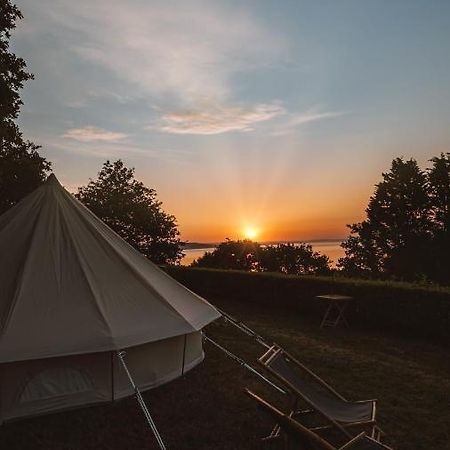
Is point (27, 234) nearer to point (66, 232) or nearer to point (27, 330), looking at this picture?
point (66, 232)

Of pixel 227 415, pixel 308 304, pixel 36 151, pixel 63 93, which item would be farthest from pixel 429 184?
pixel 227 415

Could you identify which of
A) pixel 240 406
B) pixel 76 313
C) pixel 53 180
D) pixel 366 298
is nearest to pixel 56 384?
pixel 76 313

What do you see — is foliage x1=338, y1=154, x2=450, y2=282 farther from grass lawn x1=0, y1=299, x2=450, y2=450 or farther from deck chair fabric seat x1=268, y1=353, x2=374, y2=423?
deck chair fabric seat x1=268, y1=353, x2=374, y2=423

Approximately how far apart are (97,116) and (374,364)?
10.1 meters

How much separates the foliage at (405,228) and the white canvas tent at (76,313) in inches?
1295

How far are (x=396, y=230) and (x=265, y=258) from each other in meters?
13.7

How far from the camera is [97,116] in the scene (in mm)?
13023

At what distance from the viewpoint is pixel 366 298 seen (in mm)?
13422

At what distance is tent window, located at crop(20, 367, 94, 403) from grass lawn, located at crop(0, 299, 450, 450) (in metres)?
0.32

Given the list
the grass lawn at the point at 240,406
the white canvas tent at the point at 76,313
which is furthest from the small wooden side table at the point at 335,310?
the white canvas tent at the point at 76,313

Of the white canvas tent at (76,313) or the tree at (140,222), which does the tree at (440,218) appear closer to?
the tree at (140,222)

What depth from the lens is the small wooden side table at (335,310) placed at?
13.2 meters

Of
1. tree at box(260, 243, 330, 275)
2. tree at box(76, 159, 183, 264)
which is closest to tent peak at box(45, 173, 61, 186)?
tree at box(76, 159, 183, 264)

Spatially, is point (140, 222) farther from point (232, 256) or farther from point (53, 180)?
point (53, 180)
